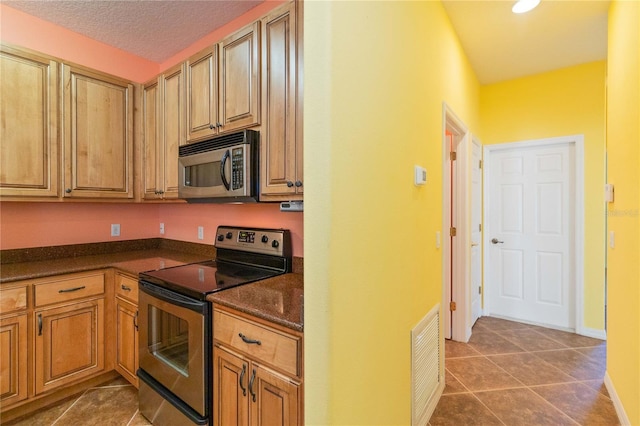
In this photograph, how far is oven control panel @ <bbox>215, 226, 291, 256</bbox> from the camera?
2.07 metres

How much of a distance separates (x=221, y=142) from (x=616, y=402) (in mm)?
3060

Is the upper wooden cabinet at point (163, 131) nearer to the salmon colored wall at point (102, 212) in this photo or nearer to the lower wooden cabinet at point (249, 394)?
the salmon colored wall at point (102, 212)

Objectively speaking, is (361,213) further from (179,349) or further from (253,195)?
(179,349)

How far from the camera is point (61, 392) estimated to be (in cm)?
211

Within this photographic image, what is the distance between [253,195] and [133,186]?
59.9 inches

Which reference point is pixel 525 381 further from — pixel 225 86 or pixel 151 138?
pixel 151 138

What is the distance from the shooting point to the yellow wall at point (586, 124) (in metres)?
3.01

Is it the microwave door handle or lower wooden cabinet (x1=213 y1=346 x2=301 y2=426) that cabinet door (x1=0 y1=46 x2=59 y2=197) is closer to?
the microwave door handle

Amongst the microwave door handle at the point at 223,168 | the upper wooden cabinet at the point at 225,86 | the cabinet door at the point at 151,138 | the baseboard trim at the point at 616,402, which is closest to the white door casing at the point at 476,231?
the baseboard trim at the point at 616,402

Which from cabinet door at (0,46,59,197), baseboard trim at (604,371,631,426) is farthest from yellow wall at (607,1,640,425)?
cabinet door at (0,46,59,197)

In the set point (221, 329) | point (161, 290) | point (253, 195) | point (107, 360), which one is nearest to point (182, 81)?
point (253, 195)

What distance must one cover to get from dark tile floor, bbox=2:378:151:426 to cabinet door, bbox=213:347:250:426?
79cm

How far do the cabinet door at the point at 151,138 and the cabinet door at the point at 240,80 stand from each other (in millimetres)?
874

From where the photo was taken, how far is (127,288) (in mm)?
2143
